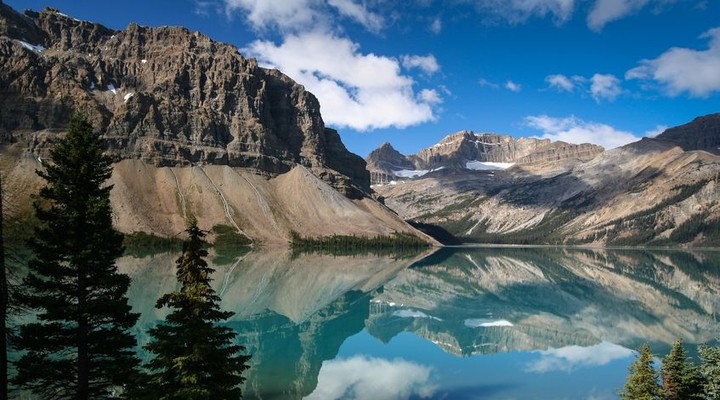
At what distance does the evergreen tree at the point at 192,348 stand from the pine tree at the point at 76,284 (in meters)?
3.82

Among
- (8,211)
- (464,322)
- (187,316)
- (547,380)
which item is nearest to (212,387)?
(187,316)

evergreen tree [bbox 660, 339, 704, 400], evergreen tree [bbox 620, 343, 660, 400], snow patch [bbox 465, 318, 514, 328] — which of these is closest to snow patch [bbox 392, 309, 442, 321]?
snow patch [bbox 465, 318, 514, 328]

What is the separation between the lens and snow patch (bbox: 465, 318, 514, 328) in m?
64.2

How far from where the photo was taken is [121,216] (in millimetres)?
171750

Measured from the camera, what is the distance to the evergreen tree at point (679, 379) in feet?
69.7

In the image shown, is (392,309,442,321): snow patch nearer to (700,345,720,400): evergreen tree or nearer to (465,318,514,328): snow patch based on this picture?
(465,318,514,328): snow patch

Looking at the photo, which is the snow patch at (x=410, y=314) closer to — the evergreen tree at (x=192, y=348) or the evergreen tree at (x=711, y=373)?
the evergreen tree at (x=711, y=373)

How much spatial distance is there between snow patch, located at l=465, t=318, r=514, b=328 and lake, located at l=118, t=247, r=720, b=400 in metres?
0.16

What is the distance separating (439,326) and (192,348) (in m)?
51.2

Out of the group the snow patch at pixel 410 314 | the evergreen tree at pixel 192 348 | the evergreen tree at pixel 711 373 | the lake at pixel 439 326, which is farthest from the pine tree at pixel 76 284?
the snow patch at pixel 410 314

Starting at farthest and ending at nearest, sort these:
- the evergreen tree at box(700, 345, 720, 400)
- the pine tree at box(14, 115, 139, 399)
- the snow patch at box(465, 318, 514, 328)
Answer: the snow patch at box(465, 318, 514, 328) < the evergreen tree at box(700, 345, 720, 400) < the pine tree at box(14, 115, 139, 399)

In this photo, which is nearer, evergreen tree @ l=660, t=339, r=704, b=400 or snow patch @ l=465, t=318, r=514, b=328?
evergreen tree @ l=660, t=339, r=704, b=400

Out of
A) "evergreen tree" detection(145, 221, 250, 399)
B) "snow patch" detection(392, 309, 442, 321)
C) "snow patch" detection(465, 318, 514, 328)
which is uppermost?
"evergreen tree" detection(145, 221, 250, 399)

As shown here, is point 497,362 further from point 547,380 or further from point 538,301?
point 538,301
